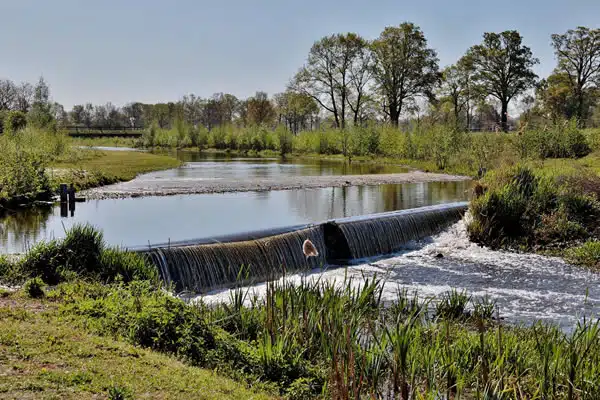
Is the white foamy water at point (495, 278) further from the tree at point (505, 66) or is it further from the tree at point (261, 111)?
the tree at point (261, 111)

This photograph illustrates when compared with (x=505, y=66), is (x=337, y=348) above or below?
below

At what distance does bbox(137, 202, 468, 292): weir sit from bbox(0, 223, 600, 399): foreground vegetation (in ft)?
5.43

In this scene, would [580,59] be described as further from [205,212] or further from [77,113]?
[77,113]

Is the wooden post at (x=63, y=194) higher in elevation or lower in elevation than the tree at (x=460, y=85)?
lower

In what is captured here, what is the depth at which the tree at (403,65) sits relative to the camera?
2056 inches

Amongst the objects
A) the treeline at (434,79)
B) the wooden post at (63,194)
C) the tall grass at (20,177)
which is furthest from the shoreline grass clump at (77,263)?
the treeline at (434,79)

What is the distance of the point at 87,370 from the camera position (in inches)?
184

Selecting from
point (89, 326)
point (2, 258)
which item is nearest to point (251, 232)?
point (2, 258)

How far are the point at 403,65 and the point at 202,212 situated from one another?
131 feet

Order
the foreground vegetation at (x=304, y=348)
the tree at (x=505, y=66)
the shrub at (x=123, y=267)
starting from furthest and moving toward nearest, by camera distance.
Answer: the tree at (x=505, y=66) < the shrub at (x=123, y=267) < the foreground vegetation at (x=304, y=348)

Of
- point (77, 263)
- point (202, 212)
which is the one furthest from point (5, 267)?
point (202, 212)

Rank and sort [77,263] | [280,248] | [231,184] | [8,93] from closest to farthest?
[77,263] < [280,248] < [231,184] < [8,93]

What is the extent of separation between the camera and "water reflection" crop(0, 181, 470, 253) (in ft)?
43.7

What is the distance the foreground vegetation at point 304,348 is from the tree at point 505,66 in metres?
49.5
